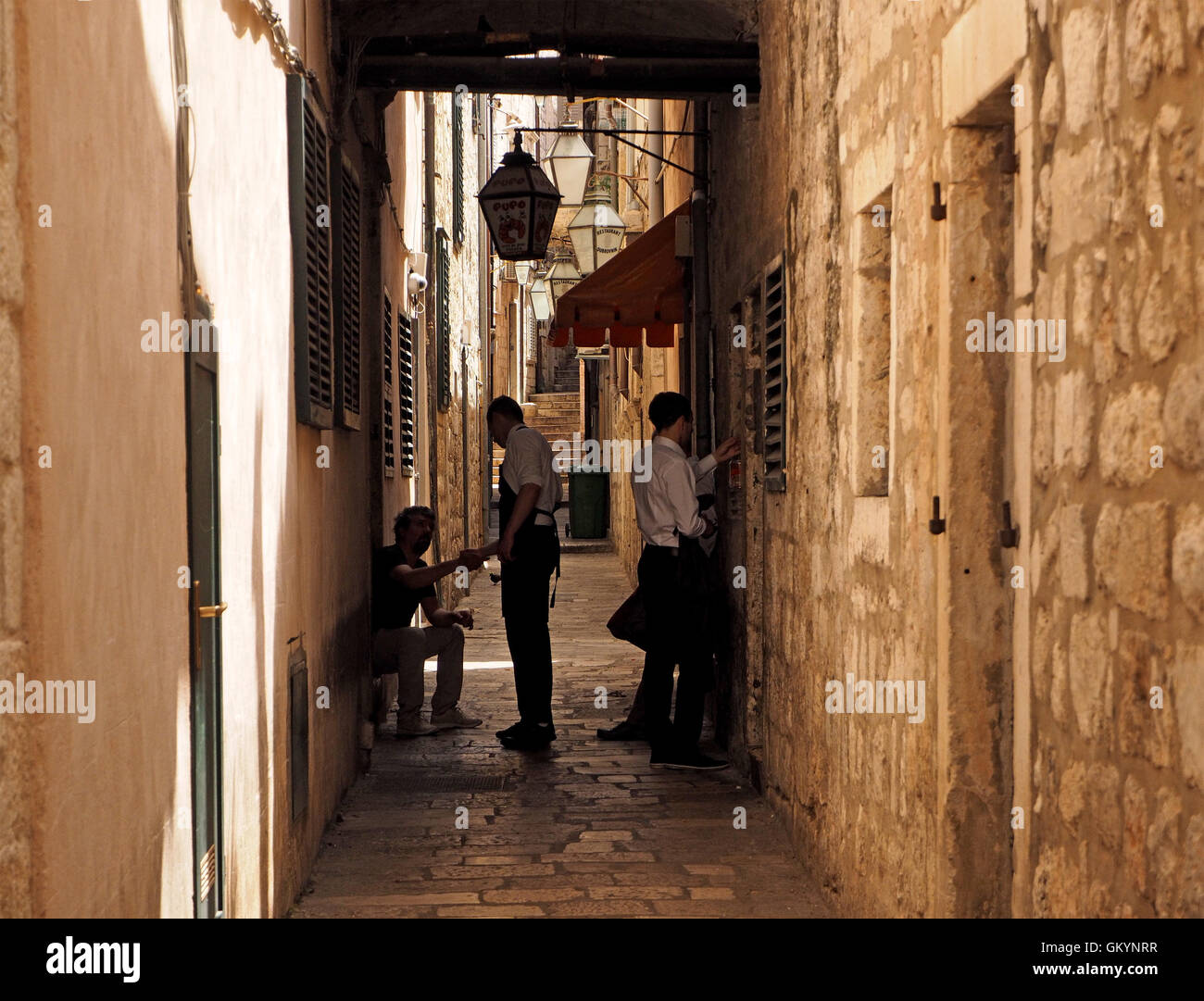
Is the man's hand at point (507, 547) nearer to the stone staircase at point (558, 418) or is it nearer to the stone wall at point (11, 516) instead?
the stone wall at point (11, 516)

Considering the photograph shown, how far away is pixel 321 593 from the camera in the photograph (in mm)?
6129

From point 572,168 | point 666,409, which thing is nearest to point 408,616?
point 666,409

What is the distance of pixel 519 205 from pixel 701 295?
4.22ft

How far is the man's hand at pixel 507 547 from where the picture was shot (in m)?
8.20

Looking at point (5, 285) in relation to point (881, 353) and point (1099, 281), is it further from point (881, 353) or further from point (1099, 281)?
point (881, 353)

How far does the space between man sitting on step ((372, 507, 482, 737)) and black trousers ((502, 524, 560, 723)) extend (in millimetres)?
347

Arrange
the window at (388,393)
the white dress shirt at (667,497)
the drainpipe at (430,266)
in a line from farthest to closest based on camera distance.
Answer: the drainpipe at (430,266), the window at (388,393), the white dress shirt at (667,497)

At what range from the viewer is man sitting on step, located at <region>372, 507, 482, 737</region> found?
8.36 m

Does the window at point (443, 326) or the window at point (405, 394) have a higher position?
the window at point (443, 326)

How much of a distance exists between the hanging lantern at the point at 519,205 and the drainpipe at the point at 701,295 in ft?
3.03

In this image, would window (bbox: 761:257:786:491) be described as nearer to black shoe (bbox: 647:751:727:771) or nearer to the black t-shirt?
black shoe (bbox: 647:751:727:771)

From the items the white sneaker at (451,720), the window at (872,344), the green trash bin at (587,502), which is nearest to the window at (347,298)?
the white sneaker at (451,720)

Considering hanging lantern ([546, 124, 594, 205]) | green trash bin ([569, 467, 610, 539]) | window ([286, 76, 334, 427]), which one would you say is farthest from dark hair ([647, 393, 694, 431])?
green trash bin ([569, 467, 610, 539])
